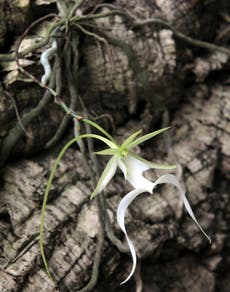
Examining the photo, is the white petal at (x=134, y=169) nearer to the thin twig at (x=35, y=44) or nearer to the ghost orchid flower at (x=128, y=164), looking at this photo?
the ghost orchid flower at (x=128, y=164)

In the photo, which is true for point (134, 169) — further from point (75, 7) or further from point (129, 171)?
point (75, 7)

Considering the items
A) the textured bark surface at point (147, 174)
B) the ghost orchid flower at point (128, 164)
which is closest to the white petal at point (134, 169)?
the ghost orchid flower at point (128, 164)

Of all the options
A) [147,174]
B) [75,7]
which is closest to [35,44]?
[75,7]

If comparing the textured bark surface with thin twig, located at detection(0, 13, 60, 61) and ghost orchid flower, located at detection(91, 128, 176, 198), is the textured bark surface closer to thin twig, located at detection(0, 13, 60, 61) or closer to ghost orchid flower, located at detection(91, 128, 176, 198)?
thin twig, located at detection(0, 13, 60, 61)

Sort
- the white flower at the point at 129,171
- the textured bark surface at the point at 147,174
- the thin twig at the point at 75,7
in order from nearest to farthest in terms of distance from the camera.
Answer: the white flower at the point at 129,171 < the textured bark surface at the point at 147,174 < the thin twig at the point at 75,7

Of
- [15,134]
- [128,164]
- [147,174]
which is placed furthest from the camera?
[147,174]

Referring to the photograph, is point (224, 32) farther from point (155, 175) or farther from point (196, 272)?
point (196, 272)

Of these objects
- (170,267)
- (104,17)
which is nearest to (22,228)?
(170,267)
